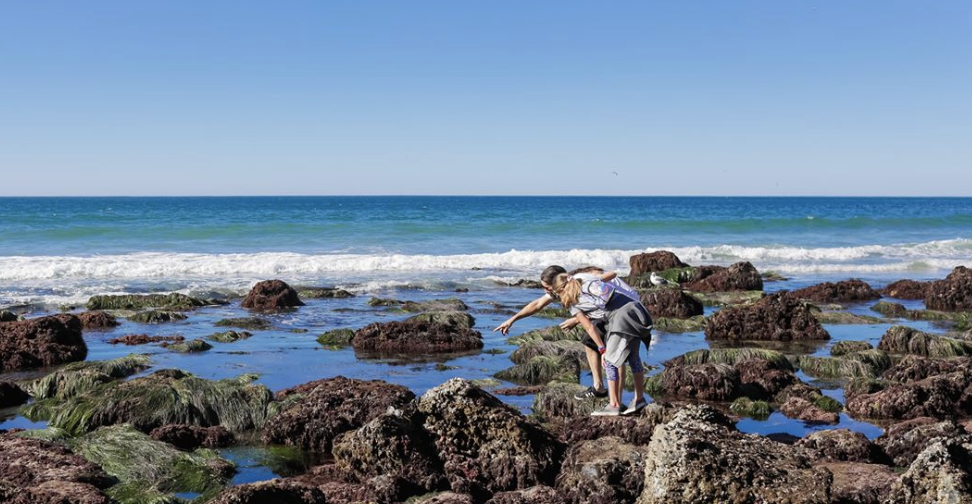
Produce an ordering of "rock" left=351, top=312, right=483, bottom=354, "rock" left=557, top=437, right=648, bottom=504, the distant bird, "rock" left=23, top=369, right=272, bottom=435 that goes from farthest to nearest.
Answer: the distant bird → "rock" left=351, top=312, right=483, bottom=354 → "rock" left=23, top=369, right=272, bottom=435 → "rock" left=557, top=437, right=648, bottom=504

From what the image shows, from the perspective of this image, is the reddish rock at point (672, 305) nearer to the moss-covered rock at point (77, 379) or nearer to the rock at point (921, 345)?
the rock at point (921, 345)

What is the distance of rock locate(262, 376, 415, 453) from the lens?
895cm

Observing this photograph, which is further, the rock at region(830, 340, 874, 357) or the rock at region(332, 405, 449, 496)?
the rock at region(830, 340, 874, 357)

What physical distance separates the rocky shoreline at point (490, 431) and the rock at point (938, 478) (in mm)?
12

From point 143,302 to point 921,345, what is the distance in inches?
664

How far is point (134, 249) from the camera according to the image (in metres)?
42.7

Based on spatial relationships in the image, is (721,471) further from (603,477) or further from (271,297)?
(271,297)

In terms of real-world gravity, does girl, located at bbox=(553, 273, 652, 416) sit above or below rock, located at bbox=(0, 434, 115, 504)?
above

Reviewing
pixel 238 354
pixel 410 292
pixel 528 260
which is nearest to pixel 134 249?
pixel 528 260

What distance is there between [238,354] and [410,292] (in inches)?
432

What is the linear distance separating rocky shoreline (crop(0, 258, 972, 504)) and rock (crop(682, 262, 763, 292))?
9.39 m

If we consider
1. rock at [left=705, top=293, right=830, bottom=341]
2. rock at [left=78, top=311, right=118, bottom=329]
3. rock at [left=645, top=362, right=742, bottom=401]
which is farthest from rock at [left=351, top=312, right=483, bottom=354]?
rock at [left=78, top=311, right=118, bottom=329]

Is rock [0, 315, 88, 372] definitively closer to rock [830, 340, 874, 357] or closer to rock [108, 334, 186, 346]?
rock [108, 334, 186, 346]

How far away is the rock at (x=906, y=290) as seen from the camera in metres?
23.5
